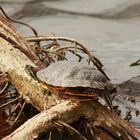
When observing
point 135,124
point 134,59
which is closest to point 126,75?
point 134,59

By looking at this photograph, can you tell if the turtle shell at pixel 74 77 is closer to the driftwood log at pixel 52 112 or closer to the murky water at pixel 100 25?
the driftwood log at pixel 52 112

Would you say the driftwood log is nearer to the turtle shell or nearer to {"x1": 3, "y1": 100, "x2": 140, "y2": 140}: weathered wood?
{"x1": 3, "y1": 100, "x2": 140, "y2": 140}: weathered wood

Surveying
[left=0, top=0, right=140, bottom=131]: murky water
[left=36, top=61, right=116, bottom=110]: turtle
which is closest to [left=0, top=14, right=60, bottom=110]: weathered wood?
[left=36, top=61, right=116, bottom=110]: turtle

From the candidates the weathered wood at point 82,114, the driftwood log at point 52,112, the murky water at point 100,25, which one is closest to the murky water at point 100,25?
the murky water at point 100,25

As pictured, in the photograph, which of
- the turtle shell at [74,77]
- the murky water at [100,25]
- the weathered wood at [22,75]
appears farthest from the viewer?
the murky water at [100,25]

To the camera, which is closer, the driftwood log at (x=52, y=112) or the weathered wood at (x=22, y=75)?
the driftwood log at (x=52, y=112)

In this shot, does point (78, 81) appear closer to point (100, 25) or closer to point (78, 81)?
point (78, 81)

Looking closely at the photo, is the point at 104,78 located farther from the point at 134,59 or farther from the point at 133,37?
the point at 133,37
